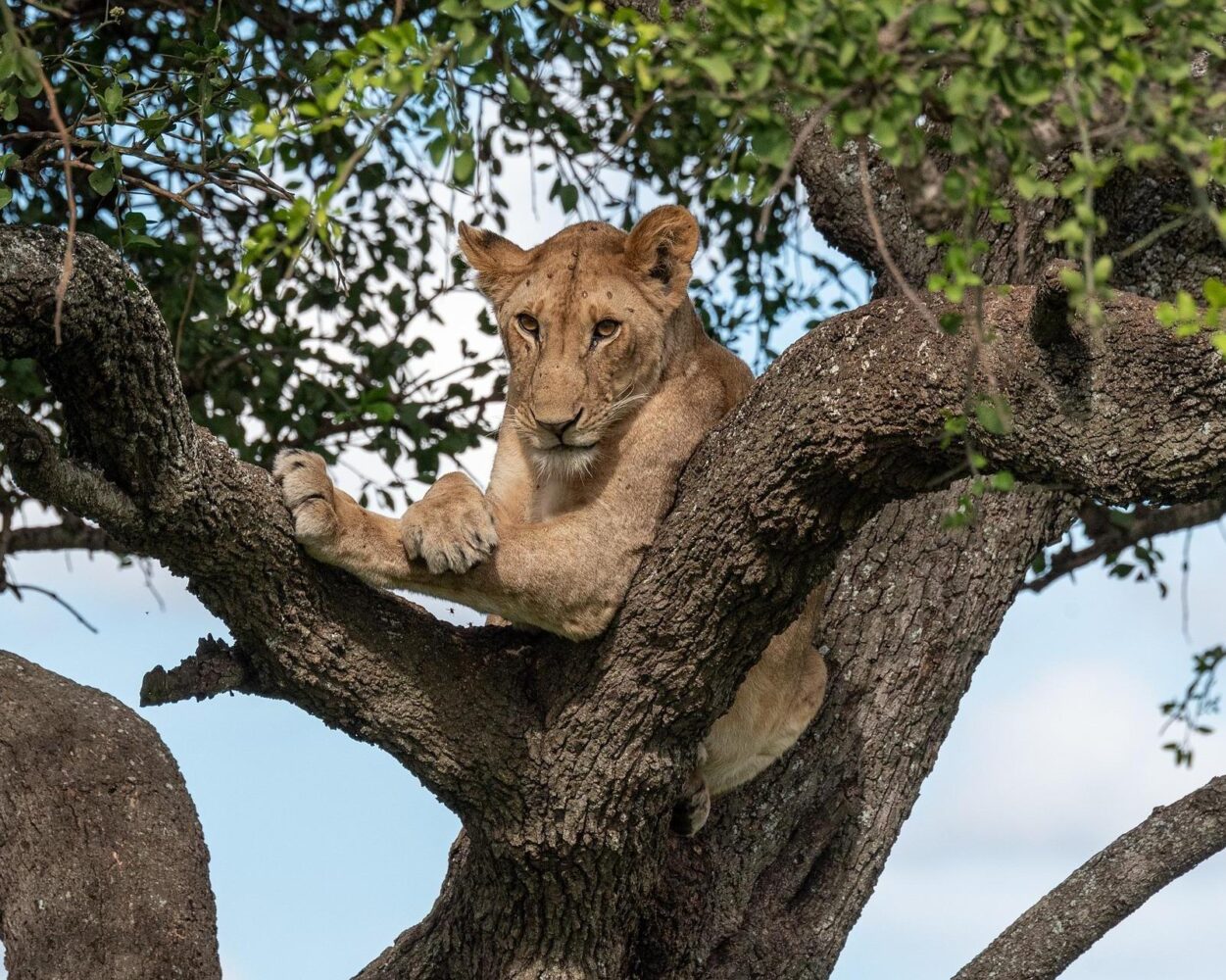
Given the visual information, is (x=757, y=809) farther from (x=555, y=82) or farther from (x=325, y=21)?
(x=325, y=21)

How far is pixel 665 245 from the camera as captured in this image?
4641 millimetres

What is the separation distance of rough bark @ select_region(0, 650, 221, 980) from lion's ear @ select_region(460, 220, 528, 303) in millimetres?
1792

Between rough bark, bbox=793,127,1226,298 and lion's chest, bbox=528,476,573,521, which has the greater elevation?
rough bark, bbox=793,127,1226,298

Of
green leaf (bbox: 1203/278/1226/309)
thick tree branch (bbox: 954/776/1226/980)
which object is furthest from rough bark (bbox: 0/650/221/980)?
green leaf (bbox: 1203/278/1226/309)

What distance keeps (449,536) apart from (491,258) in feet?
3.68

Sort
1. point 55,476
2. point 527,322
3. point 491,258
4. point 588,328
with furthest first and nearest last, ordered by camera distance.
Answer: point 491,258 → point 527,322 → point 588,328 → point 55,476

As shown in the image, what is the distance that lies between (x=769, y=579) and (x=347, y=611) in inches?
42.7

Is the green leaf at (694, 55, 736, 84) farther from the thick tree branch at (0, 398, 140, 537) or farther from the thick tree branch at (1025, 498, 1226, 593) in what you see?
the thick tree branch at (1025, 498, 1226, 593)

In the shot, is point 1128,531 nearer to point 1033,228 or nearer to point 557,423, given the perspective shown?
point 1033,228

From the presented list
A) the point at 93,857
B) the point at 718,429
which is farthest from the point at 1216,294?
the point at 93,857

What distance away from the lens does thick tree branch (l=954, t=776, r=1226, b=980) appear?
505 cm

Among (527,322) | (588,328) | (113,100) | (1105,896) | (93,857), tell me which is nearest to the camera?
(113,100)

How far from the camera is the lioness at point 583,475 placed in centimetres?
410

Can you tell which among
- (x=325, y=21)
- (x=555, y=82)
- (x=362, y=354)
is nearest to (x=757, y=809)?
(x=362, y=354)
